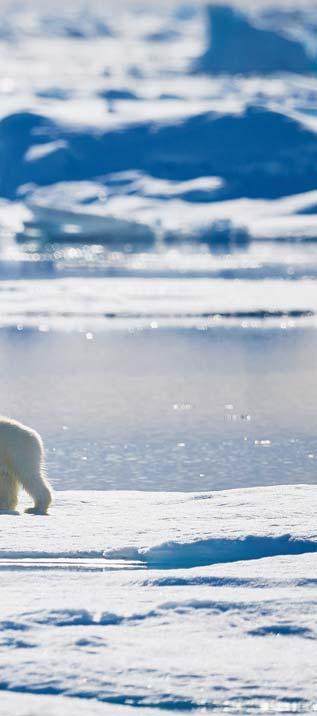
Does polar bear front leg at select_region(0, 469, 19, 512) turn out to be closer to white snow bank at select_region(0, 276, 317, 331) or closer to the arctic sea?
the arctic sea

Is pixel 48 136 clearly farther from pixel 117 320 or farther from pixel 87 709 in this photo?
pixel 87 709

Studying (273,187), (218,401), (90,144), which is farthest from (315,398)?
(90,144)

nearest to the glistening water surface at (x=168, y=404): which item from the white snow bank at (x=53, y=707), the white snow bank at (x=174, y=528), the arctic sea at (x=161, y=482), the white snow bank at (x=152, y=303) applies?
the arctic sea at (x=161, y=482)

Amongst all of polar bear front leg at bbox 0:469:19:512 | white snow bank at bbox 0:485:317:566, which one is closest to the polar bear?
polar bear front leg at bbox 0:469:19:512

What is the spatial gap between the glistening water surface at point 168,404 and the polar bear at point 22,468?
254 centimetres

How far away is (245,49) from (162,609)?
534 ft

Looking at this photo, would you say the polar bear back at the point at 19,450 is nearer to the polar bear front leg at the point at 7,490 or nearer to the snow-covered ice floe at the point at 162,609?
the polar bear front leg at the point at 7,490

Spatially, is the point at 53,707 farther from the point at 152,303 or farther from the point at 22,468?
the point at 152,303

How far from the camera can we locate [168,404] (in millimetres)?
14125

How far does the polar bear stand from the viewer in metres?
6.97

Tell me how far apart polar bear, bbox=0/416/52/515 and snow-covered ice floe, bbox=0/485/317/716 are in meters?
0.18

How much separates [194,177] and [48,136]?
15.4 meters

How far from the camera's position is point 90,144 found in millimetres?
121125

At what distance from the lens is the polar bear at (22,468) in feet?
22.9
